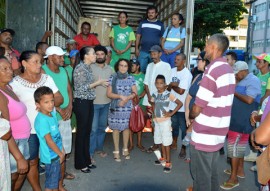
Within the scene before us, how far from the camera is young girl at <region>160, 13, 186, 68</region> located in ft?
20.8

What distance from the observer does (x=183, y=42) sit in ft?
20.7

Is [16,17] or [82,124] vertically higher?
[16,17]

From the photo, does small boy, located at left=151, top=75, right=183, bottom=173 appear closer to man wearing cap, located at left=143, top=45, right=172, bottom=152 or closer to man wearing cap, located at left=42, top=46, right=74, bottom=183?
man wearing cap, located at left=143, top=45, right=172, bottom=152

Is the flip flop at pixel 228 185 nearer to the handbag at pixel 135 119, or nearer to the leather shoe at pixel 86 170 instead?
the handbag at pixel 135 119

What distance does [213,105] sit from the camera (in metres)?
3.21

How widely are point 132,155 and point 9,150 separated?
317 cm

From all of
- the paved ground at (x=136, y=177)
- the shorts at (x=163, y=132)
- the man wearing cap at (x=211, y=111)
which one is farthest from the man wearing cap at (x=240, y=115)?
the man wearing cap at (x=211, y=111)

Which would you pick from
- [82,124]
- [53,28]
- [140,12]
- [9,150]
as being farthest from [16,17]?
[140,12]

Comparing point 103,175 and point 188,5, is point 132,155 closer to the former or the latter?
point 103,175

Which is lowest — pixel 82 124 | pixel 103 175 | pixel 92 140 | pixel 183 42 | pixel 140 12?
pixel 103 175

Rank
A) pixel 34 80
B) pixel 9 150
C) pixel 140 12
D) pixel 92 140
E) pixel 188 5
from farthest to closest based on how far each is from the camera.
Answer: pixel 140 12, pixel 188 5, pixel 92 140, pixel 34 80, pixel 9 150

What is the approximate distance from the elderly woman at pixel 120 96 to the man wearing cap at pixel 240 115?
5.75ft

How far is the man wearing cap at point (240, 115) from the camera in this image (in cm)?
438

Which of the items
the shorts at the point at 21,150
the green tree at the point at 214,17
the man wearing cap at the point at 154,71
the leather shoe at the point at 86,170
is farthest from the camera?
the green tree at the point at 214,17
